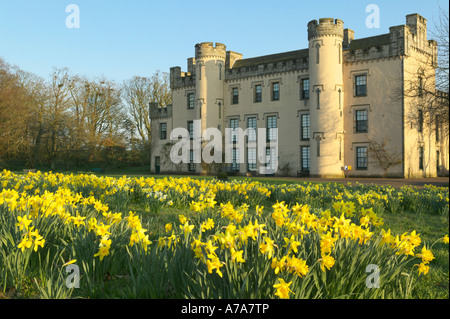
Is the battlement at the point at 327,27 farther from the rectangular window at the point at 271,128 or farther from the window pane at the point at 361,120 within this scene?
the rectangular window at the point at 271,128

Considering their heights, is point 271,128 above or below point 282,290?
above

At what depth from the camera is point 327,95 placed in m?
33.2

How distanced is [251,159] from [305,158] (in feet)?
17.8

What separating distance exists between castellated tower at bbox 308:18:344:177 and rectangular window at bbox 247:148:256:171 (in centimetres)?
665

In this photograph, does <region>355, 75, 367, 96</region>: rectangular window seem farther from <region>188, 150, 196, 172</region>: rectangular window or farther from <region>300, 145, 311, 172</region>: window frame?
<region>188, 150, 196, 172</region>: rectangular window

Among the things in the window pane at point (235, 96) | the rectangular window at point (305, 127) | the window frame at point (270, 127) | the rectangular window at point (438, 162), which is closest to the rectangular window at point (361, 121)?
the rectangular window at point (305, 127)

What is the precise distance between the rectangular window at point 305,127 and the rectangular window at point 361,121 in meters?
4.09

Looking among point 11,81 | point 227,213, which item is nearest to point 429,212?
point 227,213

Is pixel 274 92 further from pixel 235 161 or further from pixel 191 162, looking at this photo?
pixel 191 162

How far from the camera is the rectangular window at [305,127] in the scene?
3591cm

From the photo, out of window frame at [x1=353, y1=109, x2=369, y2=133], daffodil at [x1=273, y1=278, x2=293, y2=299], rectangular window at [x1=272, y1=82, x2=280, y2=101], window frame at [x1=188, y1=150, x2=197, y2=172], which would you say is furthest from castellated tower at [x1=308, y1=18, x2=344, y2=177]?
daffodil at [x1=273, y1=278, x2=293, y2=299]

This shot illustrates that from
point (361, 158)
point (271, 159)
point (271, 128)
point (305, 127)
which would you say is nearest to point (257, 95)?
point (271, 128)
